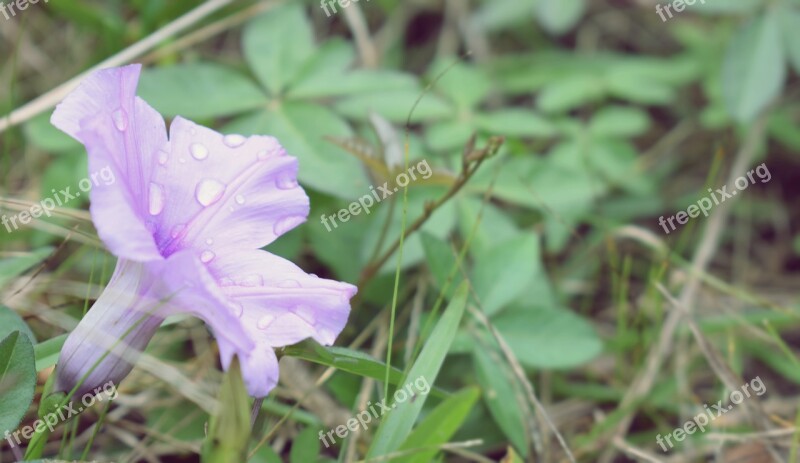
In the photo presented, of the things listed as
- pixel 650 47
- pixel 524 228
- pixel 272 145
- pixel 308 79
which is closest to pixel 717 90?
pixel 650 47

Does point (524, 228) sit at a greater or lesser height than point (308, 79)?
lesser

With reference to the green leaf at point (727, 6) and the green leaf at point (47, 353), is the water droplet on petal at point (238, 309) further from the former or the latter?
the green leaf at point (727, 6)

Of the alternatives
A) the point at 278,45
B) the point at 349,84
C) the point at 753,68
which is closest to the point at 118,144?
the point at 349,84

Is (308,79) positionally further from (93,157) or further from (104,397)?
(93,157)

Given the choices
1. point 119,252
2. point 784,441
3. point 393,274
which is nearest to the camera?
point 119,252
